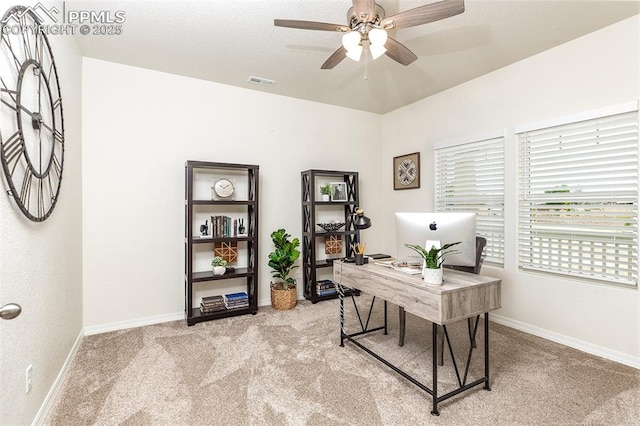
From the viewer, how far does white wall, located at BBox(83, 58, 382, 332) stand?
3.05m

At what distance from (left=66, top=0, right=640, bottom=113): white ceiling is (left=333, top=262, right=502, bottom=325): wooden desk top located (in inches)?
65.7

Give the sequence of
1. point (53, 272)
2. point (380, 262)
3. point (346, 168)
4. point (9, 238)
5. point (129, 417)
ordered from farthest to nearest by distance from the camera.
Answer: point (346, 168), point (380, 262), point (53, 272), point (129, 417), point (9, 238)

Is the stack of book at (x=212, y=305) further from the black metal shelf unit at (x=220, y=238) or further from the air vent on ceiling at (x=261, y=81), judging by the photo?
the air vent on ceiling at (x=261, y=81)

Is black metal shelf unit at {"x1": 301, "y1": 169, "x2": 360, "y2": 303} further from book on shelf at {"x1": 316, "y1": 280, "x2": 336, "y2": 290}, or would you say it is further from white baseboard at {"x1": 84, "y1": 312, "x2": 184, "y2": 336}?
white baseboard at {"x1": 84, "y1": 312, "x2": 184, "y2": 336}

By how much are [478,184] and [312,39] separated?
2410 mm

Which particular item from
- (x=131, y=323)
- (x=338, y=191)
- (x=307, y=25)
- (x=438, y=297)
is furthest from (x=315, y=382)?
(x=338, y=191)

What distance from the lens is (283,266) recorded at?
373 centimetres

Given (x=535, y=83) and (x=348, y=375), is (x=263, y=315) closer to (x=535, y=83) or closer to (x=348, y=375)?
(x=348, y=375)

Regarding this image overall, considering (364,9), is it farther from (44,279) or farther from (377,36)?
(44,279)

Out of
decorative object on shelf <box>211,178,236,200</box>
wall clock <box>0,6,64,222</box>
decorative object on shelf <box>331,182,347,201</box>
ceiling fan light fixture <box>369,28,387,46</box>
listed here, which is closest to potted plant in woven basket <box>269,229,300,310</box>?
decorative object on shelf <box>211,178,236,200</box>

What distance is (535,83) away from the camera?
3021 mm

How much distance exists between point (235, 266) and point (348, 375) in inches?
78.7

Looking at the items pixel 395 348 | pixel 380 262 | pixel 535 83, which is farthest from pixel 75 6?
pixel 535 83

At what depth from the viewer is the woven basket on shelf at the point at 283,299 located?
3682 mm
